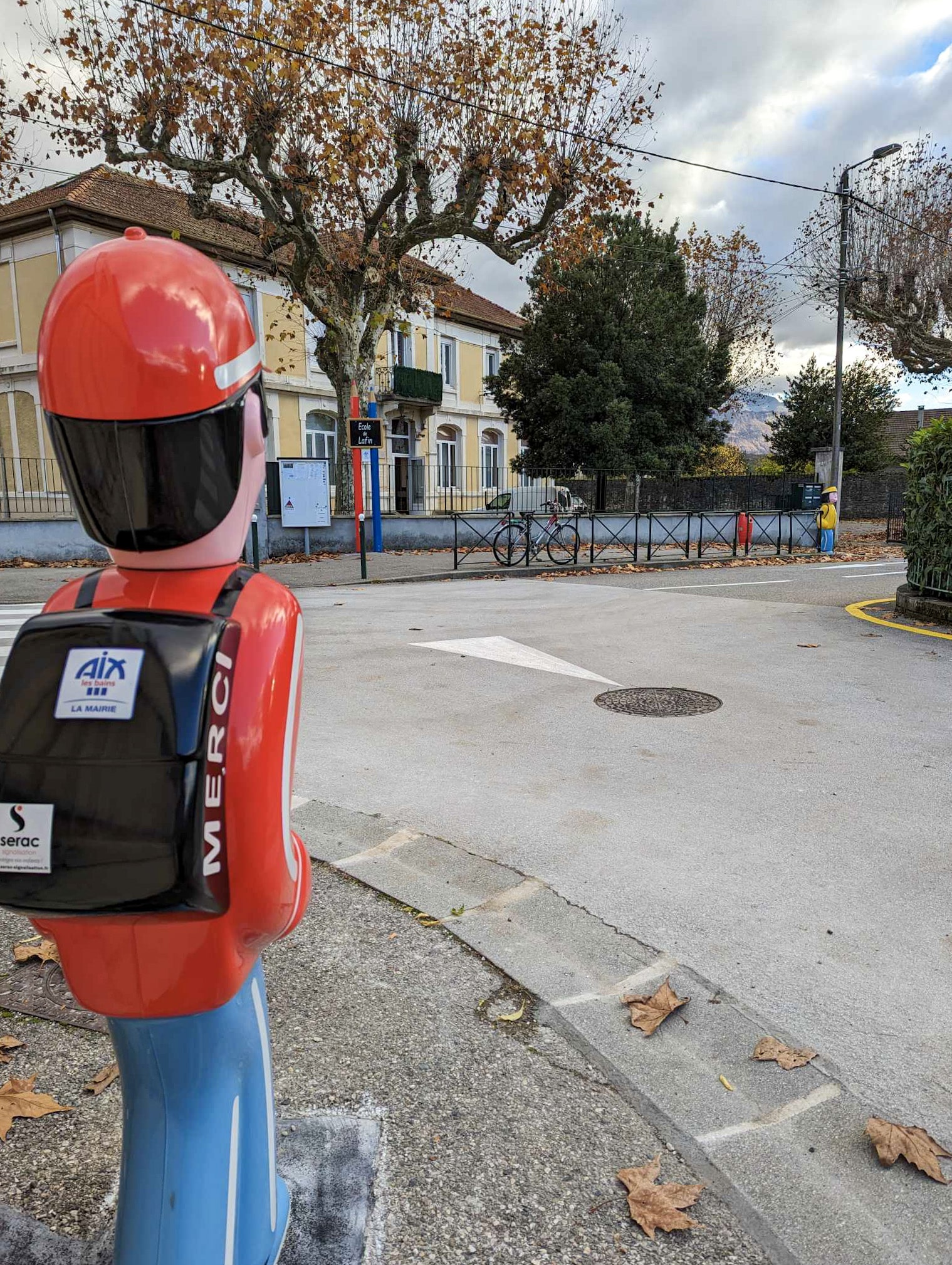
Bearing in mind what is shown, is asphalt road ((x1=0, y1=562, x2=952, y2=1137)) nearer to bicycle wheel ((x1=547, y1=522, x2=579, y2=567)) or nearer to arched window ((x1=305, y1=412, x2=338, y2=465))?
bicycle wheel ((x1=547, y1=522, x2=579, y2=567))

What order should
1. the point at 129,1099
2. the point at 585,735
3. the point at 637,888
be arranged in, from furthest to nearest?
the point at 585,735, the point at 637,888, the point at 129,1099

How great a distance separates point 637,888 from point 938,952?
101cm

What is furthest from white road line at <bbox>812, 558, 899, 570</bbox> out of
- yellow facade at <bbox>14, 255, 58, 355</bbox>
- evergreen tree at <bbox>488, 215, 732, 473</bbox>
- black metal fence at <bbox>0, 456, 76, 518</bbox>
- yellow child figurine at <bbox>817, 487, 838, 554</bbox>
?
yellow facade at <bbox>14, 255, 58, 355</bbox>

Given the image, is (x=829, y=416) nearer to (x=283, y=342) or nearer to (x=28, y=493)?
(x=283, y=342)

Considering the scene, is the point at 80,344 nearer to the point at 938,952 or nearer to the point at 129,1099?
the point at 129,1099

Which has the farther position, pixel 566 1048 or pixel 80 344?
pixel 566 1048

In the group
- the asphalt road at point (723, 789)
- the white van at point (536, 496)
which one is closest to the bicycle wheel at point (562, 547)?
the white van at point (536, 496)

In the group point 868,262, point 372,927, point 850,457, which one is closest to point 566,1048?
point 372,927

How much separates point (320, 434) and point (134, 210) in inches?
362

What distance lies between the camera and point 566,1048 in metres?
2.37

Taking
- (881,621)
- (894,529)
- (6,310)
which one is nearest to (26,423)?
(6,310)

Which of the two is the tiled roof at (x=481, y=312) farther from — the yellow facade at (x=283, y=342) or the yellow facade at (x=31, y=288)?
the yellow facade at (x=31, y=288)

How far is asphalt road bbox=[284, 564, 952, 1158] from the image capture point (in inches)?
106

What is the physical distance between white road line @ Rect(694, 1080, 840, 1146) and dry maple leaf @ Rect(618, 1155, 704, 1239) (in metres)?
0.16
